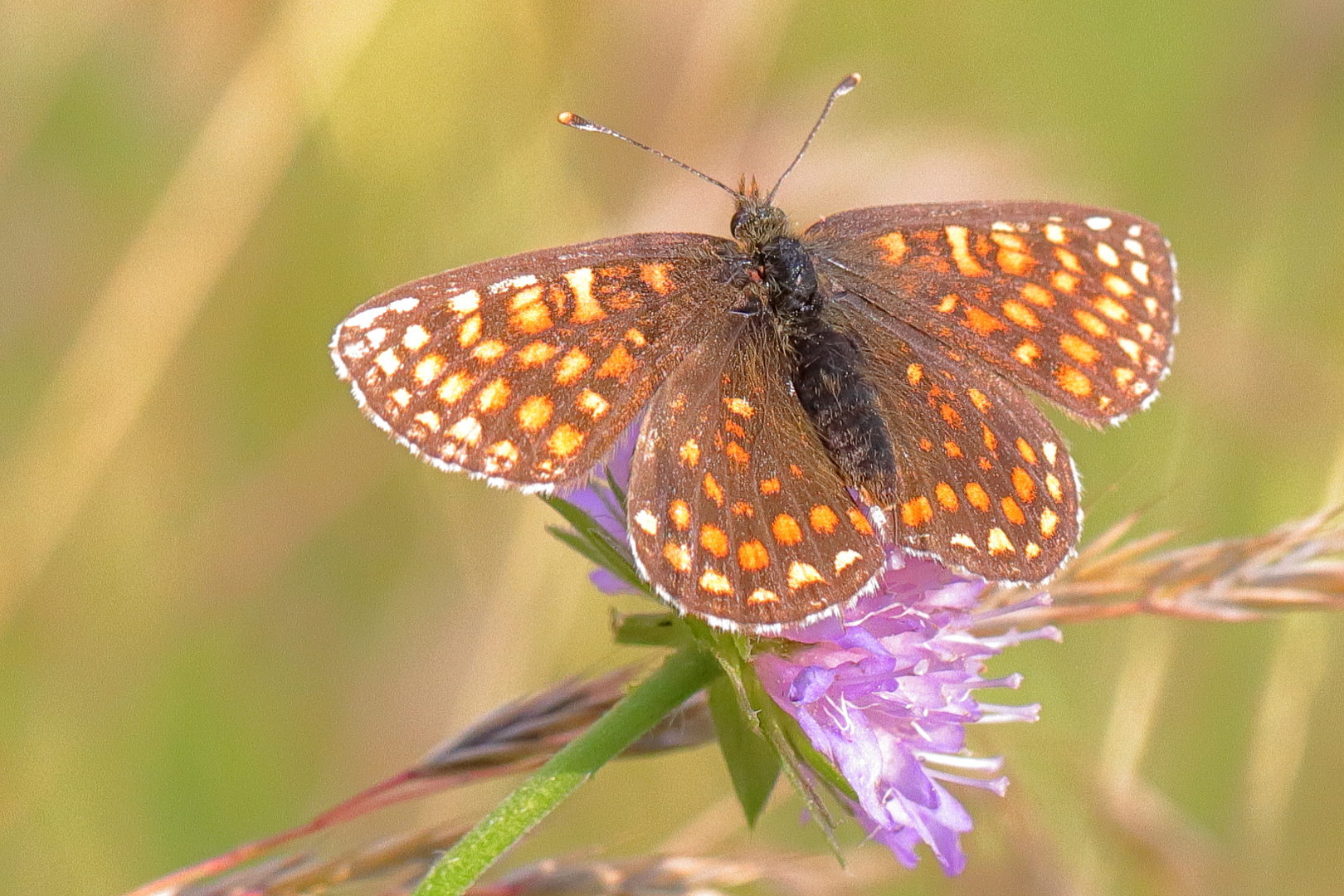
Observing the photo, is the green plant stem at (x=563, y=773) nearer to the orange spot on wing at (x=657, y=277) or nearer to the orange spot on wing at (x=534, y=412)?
the orange spot on wing at (x=534, y=412)

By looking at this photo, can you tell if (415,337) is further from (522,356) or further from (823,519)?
(823,519)

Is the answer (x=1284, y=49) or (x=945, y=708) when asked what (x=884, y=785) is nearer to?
(x=945, y=708)

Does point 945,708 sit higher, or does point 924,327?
point 924,327

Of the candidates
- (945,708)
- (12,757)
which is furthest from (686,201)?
(12,757)

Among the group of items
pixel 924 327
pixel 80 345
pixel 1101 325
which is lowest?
pixel 80 345

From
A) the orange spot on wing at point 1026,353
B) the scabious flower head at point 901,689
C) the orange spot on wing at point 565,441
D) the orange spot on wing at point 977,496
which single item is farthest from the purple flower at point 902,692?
the orange spot on wing at point 1026,353

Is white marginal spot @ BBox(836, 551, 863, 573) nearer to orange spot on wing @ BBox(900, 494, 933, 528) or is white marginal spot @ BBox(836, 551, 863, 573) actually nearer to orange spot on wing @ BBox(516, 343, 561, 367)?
orange spot on wing @ BBox(900, 494, 933, 528)
